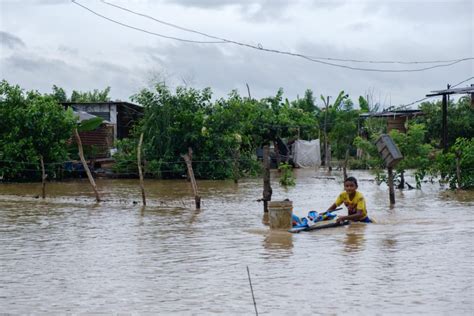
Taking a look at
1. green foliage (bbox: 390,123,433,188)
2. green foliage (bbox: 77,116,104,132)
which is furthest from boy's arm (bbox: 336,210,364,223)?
green foliage (bbox: 77,116,104,132)

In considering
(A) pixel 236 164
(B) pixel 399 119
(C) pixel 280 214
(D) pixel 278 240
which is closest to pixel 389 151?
(C) pixel 280 214

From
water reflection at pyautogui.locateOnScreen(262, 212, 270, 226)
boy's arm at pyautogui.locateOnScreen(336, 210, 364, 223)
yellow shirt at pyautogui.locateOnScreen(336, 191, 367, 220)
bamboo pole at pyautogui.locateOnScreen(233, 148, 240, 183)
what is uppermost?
bamboo pole at pyautogui.locateOnScreen(233, 148, 240, 183)

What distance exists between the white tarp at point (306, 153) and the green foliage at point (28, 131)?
61.8 feet

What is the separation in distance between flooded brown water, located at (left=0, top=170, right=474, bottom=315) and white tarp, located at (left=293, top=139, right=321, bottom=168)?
25495 mm

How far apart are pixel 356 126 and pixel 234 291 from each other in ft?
121

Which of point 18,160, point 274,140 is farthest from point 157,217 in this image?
point 274,140

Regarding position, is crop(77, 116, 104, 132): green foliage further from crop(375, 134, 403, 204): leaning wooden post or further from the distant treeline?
crop(375, 134, 403, 204): leaning wooden post

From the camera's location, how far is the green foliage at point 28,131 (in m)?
27.0

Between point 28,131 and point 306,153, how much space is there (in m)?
20.6

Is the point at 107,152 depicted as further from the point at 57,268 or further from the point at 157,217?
the point at 57,268

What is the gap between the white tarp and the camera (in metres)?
44.1

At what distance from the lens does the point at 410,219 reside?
49.7 ft

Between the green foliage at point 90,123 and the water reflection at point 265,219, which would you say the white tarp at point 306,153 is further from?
the water reflection at point 265,219

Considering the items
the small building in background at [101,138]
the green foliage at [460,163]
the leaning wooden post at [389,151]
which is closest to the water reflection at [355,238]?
the leaning wooden post at [389,151]
